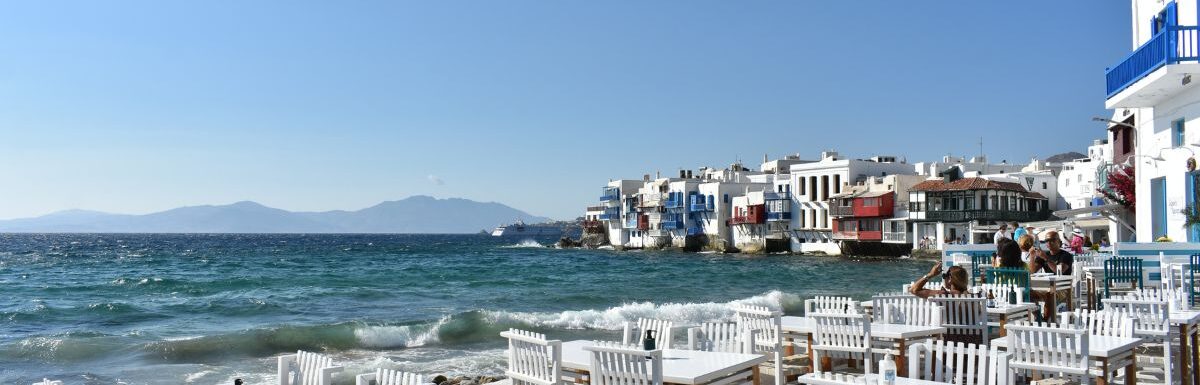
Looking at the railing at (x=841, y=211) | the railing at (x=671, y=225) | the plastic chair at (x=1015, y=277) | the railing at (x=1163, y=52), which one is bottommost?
the plastic chair at (x=1015, y=277)

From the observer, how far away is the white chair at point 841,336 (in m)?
8.59

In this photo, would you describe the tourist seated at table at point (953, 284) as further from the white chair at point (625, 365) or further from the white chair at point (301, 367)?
the white chair at point (301, 367)

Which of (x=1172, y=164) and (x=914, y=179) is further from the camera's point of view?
(x=914, y=179)

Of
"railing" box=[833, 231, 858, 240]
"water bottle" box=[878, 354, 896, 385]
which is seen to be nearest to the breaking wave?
"water bottle" box=[878, 354, 896, 385]

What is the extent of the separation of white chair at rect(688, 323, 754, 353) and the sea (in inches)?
293

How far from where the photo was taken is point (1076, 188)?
58000 millimetres

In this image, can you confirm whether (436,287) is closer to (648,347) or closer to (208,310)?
(208,310)

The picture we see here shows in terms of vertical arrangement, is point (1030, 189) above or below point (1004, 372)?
above

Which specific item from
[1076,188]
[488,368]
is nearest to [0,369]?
[488,368]

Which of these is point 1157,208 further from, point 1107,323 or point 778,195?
point 778,195

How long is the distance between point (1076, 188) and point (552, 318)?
4532 cm

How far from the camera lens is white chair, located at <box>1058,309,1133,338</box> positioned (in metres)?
7.60

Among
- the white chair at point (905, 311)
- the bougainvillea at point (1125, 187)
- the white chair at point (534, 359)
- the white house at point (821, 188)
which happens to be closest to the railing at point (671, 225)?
the white house at point (821, 188)

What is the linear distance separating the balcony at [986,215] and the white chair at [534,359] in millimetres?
57106
